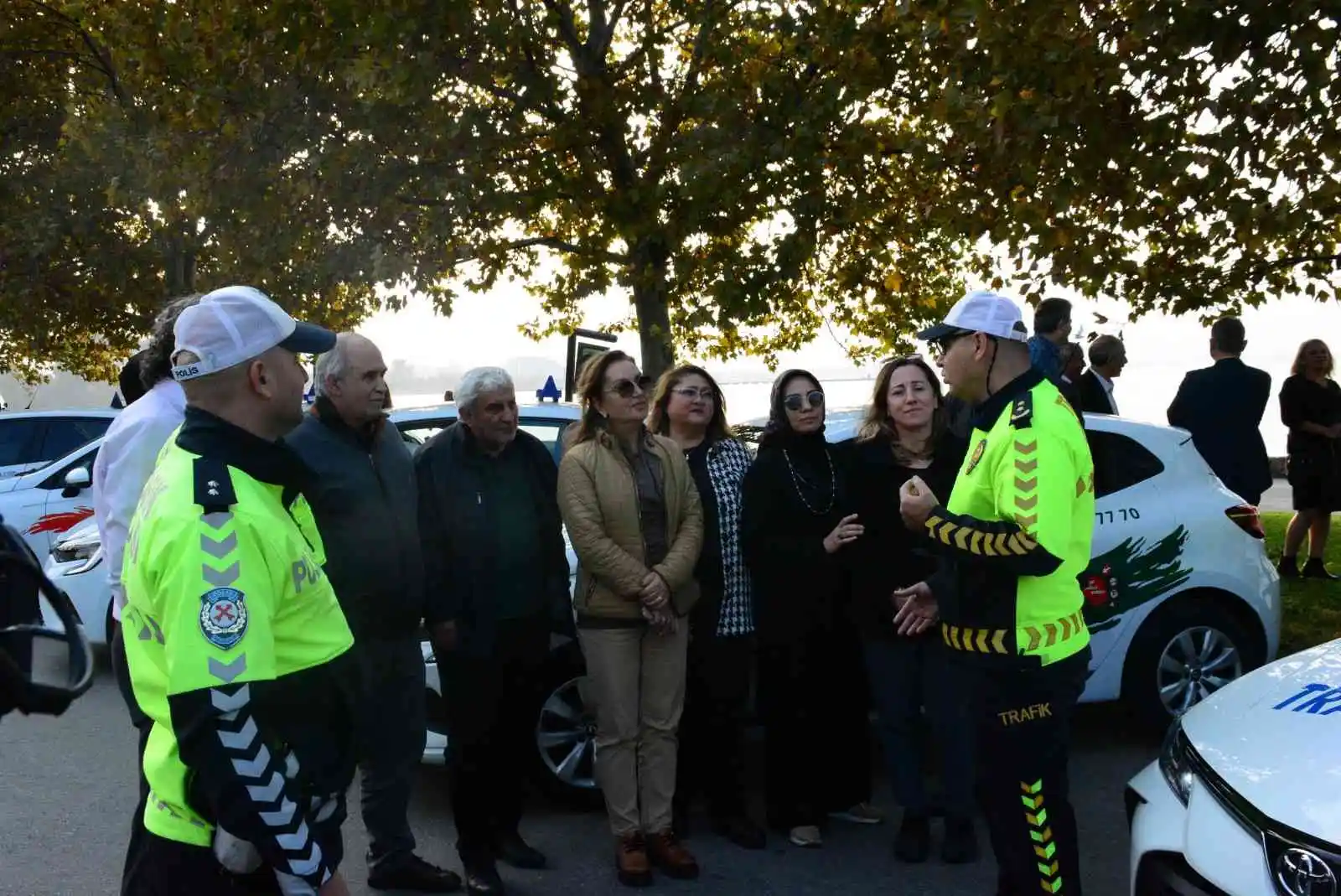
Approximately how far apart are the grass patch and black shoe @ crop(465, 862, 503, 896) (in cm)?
523

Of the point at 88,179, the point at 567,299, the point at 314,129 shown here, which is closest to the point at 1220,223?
the point at 314,129

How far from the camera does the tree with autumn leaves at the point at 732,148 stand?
7.36 m

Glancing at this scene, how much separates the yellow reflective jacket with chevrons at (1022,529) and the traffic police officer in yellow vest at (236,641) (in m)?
1.69

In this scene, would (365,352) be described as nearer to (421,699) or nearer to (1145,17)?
(421,699)

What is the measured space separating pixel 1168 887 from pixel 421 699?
2604mm

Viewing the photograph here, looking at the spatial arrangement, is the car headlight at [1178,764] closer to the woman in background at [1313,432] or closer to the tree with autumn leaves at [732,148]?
the tree with autumn leaves at [732,148]

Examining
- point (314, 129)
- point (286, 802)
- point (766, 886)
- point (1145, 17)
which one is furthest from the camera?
point (314, 129)

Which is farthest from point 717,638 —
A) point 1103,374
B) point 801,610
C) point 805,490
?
point 1103,374

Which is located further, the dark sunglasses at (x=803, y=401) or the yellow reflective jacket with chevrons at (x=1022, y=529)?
the dark sunglasses at (x=803, y=401)

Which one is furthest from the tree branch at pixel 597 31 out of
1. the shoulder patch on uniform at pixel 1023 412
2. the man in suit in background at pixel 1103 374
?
the shoulder patch on uniform at pixel 1023 412

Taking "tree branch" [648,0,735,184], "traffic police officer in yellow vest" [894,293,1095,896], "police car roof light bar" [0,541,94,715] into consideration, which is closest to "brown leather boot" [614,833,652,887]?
"traffic police officer in yellow vest" [894,293,1095,896]

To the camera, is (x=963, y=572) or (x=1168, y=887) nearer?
(x=1168, y=887)

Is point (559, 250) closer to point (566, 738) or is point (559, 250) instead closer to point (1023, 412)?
point (566, 738)

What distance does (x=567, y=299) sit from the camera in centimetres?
1599
